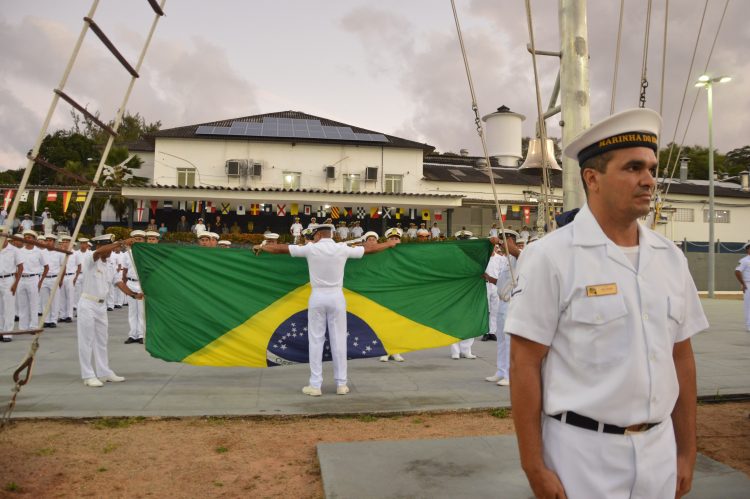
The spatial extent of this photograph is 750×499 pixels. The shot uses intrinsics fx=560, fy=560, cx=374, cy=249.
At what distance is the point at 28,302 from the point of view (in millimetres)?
12711

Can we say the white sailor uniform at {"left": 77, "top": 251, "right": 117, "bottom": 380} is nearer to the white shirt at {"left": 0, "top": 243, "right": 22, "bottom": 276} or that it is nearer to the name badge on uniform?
the white shirt at {"left": 0, "top": 243, "right": 22, "bottom": 276}

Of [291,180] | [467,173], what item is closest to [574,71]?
[291,180]

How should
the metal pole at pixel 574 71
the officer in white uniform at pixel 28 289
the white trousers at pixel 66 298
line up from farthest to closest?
the white trousers at pixel 66 298 < the officer in white uniform at pixel 28 289 < the metal pole at pixel 574 71

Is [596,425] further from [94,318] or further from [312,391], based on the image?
[94,318]

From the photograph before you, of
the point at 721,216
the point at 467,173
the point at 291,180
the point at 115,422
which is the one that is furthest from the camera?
the point at 721,216

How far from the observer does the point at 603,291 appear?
1.88m

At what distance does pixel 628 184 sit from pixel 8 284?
13312 mm

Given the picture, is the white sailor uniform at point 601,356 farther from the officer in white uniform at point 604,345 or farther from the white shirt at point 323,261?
the white shirt at point 323,261

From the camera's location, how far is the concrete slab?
12.8ft

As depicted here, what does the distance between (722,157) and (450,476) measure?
68.3m

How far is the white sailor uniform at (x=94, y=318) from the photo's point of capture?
24.4 feet

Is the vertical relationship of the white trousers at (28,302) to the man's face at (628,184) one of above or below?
below

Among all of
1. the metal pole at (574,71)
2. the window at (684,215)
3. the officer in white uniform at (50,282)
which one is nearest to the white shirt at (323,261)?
the metal pole at (574,71)

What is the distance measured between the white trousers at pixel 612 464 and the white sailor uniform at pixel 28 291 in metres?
13.6
